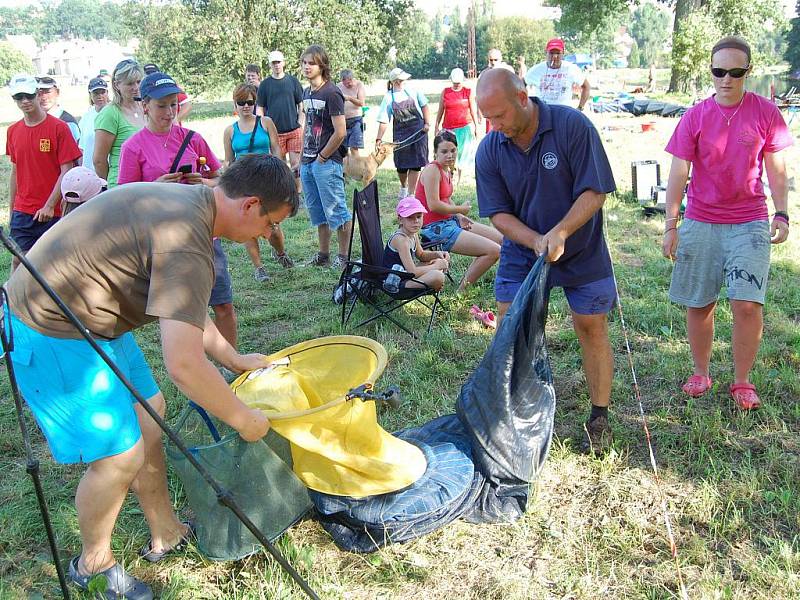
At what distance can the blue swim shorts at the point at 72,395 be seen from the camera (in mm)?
2057

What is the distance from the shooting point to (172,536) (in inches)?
104

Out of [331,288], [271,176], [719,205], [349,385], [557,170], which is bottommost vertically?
[331,288]

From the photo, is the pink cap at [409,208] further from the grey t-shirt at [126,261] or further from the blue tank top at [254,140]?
the grey t-shirt at [126,261]

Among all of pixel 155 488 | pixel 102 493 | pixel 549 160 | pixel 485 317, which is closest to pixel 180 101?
pixel 485 317

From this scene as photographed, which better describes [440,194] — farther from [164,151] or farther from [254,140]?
[164,151]

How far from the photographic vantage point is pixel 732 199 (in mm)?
3352

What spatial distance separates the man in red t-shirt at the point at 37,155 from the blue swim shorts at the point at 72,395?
2.93 m

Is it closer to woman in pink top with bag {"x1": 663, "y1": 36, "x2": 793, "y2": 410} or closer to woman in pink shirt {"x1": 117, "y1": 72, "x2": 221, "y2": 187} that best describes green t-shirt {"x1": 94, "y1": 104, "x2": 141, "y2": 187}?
woman in pink shirt {"x1": 117, "y1": 72, "x2": 221, "y2": 187}

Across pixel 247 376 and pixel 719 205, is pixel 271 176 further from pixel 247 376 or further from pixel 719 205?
pixel 719 205

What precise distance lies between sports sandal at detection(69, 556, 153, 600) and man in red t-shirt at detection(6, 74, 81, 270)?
303 cm

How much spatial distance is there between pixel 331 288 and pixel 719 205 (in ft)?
10.7

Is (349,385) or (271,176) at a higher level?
(271,176)

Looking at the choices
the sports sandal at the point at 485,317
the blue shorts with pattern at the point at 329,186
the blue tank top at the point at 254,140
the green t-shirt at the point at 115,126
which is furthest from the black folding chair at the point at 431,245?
the green t-shirt at the point at 115,126

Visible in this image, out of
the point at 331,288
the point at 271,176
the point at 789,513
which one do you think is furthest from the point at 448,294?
the point at 271,176
